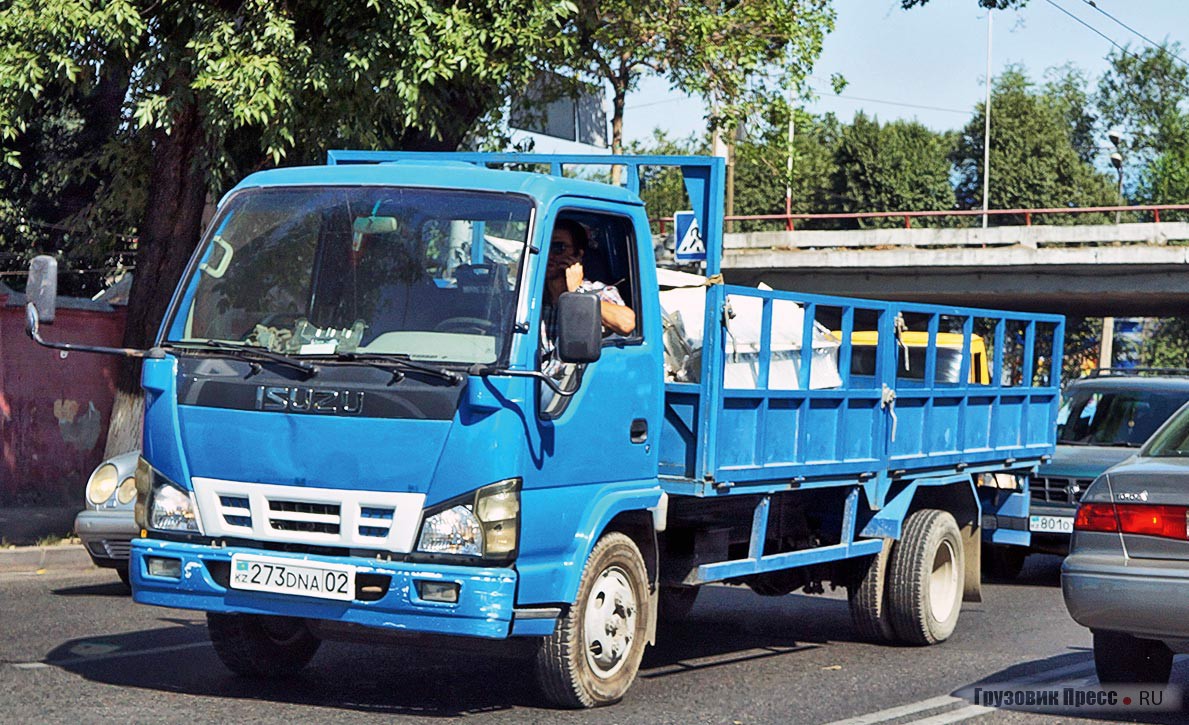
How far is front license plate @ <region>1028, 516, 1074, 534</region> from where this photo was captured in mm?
13422

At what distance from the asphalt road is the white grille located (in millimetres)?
655

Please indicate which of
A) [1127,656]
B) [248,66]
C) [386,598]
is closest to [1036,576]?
[1127,656]

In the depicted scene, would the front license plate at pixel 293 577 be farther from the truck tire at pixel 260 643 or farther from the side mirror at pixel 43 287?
the side mirror at pixel 43 287

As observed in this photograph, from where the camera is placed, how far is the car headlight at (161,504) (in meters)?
6.71

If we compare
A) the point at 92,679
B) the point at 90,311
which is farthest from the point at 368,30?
the point at 92,679

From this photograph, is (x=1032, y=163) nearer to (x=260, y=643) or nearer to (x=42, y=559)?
(x=42, y=559)

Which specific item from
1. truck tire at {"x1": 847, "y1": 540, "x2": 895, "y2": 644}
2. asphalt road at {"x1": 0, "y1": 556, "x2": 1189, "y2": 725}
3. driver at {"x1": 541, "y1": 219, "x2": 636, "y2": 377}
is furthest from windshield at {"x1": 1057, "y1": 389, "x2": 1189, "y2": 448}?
driver at {"x1": 541, "y1": 219, "x2": 636, "y2": 377}

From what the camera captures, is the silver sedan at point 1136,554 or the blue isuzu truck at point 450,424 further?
the silver sedan at point 1136,554

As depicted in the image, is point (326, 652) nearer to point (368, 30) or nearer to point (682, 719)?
point (682, 719)

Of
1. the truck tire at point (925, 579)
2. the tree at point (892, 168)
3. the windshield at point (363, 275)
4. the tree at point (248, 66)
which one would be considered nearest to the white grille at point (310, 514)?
the windshield at point (363, 275)

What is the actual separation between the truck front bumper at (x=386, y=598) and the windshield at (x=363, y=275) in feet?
2.75

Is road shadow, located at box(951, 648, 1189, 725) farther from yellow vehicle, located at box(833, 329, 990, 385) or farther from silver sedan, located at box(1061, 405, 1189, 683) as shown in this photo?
yellow vehicle, located at box(833, 329, 990, 385)

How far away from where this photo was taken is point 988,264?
38.8m

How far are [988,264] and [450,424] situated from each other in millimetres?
33947
